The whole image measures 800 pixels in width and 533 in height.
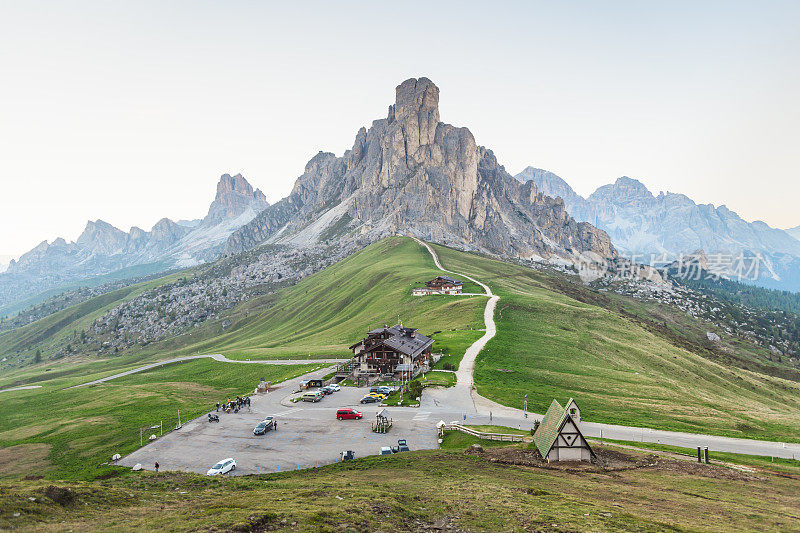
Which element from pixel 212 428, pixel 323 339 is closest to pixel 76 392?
pixel 323 339

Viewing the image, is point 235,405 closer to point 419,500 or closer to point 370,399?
point 370,399

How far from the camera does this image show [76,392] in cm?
11012

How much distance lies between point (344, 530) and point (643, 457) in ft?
116

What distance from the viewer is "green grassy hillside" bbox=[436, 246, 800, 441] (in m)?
63.5

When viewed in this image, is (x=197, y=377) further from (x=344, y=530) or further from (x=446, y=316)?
(x=344, y=530)

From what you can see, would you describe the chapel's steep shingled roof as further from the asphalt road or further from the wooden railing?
the asphalt road

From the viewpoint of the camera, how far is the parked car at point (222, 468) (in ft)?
140

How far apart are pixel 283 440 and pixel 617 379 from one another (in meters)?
61.6

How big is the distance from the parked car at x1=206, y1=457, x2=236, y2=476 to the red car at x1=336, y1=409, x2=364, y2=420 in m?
18.4

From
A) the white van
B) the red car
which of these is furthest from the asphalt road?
the white van

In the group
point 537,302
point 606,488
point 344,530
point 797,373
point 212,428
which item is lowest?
point 797,373

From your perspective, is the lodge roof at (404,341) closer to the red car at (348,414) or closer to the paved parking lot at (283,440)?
the paved parking lot at (283,440)

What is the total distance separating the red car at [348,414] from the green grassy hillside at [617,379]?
69.9 feet

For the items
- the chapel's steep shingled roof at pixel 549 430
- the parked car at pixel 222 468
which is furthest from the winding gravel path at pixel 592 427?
the parked car at pixel 222 468
